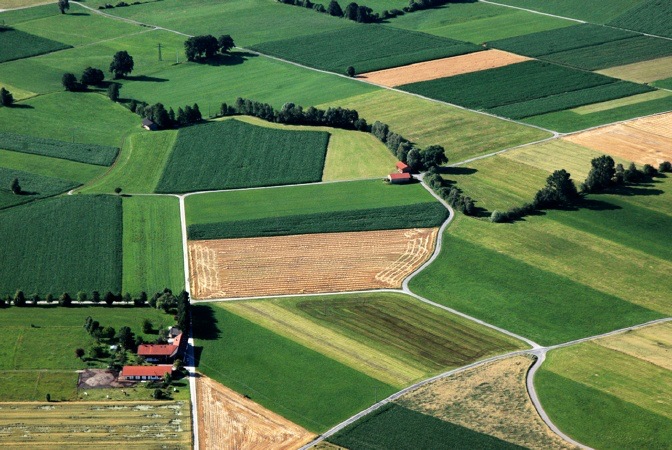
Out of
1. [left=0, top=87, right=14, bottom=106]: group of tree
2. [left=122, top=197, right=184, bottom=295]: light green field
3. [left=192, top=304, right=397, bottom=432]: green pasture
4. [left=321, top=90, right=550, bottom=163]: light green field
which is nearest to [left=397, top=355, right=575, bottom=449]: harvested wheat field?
[left=192, top=304, right=397, bottom=432]: green pasture

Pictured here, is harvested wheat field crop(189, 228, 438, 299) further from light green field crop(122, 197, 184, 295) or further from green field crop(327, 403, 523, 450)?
green field crop(327, 403, 523, 450)

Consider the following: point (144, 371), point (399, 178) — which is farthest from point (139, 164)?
point (144, 371)

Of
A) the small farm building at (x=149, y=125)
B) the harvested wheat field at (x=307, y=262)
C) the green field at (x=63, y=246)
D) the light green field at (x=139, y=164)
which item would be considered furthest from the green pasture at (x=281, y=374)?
the small farm building at (x=149, y=125)

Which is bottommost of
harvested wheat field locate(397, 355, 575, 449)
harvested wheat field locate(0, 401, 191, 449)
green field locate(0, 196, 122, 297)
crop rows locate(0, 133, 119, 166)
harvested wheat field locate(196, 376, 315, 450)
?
harvested wheat field locate(0, 401, 191, 449)

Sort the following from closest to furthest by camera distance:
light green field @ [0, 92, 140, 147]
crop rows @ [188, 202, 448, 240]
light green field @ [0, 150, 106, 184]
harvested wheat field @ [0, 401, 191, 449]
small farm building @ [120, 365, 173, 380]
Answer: harvested wheat field @ [0, 401, 191, 449] → small farm building @ [120, 365, 173, 380] → crop rows @ [188, 202, 448, 240] → light green field @ [0, 150, 106, 184] → light green field @ [0, 92, 140, 147]

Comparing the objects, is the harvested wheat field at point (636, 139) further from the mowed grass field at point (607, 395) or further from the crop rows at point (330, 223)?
the mowed grass field at point (607, 395)

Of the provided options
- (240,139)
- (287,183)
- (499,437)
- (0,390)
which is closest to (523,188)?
(287,183)

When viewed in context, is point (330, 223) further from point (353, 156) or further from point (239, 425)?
point (239, 425)
